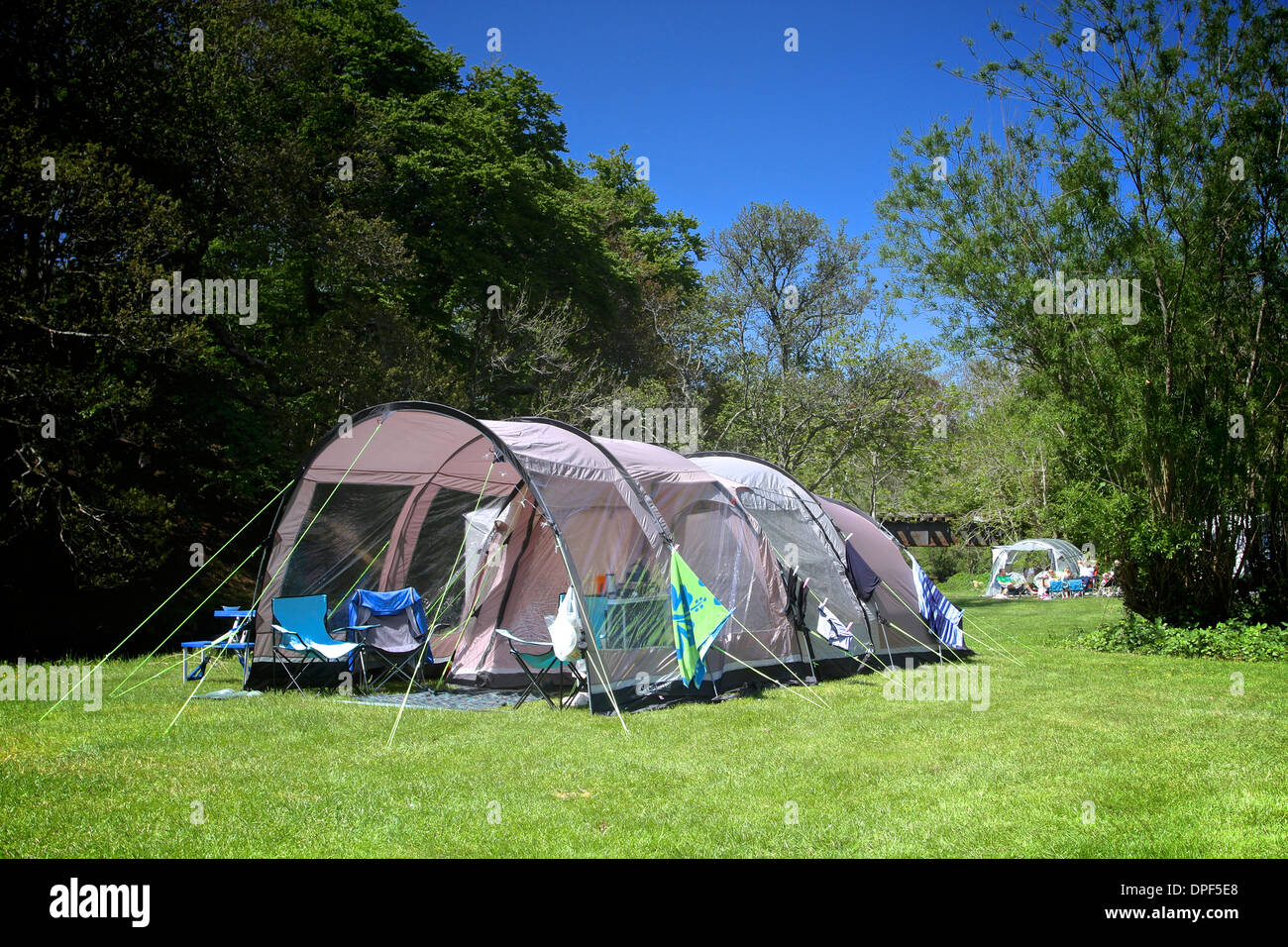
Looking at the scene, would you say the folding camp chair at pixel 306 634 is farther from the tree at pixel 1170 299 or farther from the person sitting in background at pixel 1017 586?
the person sitting in background at pixel 1017 586

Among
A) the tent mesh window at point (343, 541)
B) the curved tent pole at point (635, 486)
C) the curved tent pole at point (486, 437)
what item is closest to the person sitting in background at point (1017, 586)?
the curved tent pole at point (635, 486)

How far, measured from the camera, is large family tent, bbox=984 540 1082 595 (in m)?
25.2

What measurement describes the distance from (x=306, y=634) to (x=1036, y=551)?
77.0 feet

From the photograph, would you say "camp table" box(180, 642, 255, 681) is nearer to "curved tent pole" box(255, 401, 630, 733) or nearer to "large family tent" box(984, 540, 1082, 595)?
"curved tent pole" box(255, 401, 630, 733)

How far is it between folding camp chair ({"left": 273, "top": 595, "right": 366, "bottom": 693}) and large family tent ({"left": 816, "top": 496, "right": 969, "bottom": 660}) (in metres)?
5.23

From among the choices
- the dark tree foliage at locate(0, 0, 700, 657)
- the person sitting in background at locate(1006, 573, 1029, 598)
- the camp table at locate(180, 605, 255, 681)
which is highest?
the dark tree foliage at locate(0, 0, 700, 657)

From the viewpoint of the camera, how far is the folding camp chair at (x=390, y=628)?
826 cm

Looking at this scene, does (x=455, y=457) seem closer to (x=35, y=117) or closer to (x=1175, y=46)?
(x=35, y=117)

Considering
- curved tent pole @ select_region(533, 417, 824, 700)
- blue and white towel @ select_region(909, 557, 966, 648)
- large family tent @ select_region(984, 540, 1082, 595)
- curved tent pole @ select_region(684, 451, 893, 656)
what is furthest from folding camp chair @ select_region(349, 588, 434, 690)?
large family tent @ select_region(984, 540, 1082, 595)

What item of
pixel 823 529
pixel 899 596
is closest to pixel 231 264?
pixel 823 529

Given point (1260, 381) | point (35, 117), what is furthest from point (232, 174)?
point (1260, 381)

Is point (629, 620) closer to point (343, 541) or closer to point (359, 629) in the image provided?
point (359, 629)
